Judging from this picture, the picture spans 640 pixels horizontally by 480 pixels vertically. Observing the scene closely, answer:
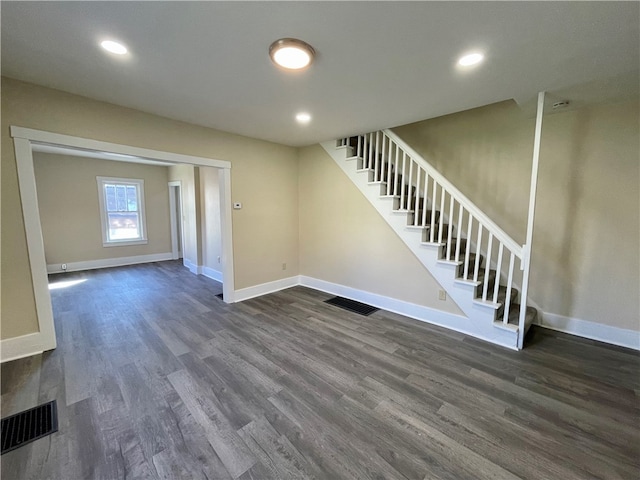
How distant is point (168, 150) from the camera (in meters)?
3.26

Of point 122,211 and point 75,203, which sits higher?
point 75,203

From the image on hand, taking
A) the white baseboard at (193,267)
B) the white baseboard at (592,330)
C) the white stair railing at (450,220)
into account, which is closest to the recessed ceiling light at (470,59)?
the white stair railing at (450,220)

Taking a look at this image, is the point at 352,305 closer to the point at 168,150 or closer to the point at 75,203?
the point at 168,150

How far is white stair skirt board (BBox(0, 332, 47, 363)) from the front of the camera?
244 cm

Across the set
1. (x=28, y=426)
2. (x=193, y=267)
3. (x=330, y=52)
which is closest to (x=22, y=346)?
(x=28, y=426)

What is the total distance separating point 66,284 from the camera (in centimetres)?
485

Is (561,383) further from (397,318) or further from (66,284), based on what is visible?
(66,284)

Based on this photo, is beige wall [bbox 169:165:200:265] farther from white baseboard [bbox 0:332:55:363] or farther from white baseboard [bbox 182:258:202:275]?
white baseboard [bbox 0:332:55:363]

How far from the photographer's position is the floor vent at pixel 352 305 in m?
3.74

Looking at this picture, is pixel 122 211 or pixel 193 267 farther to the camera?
pixel 122 211

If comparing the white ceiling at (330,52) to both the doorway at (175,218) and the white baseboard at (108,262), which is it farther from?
the white baseboard at (108,262)

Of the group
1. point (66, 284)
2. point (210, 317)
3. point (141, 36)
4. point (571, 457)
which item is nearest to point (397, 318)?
point (571, 457)

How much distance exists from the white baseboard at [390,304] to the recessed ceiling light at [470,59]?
2619 millimetres

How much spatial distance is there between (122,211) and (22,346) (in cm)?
481
